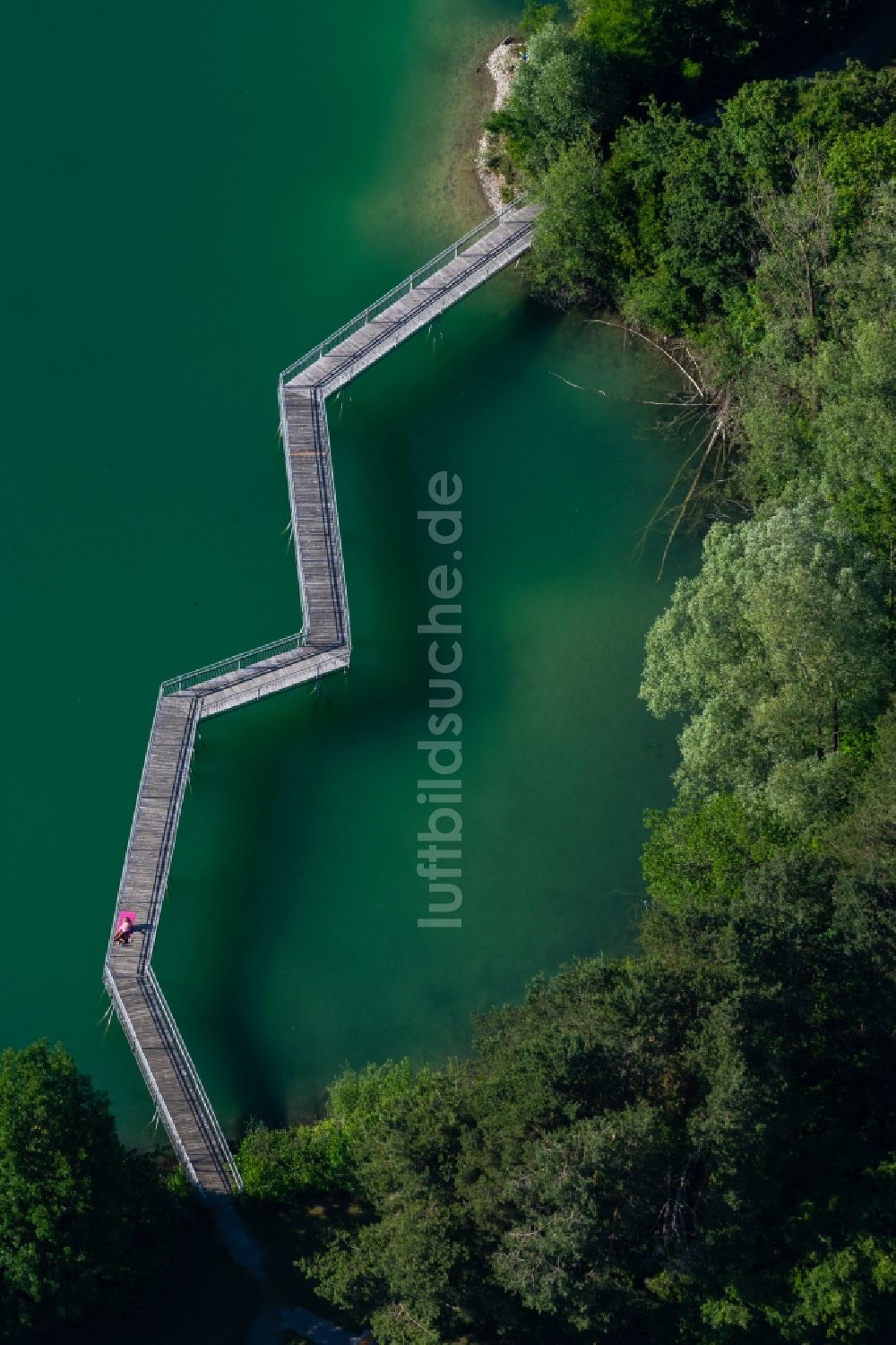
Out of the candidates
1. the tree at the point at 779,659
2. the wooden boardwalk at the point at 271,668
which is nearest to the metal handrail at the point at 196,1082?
the wooden boardwalk at the point at 271,668

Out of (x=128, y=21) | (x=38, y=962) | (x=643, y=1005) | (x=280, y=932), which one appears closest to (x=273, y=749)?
(x=280, y=932)

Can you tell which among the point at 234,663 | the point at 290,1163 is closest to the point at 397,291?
the point at 234,663

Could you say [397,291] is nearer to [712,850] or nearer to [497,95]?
[497,95]

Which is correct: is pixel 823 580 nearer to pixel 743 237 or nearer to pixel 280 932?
pixel 743 237

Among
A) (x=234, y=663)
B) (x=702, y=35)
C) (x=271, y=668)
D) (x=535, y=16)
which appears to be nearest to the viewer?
(x=271, y=668)

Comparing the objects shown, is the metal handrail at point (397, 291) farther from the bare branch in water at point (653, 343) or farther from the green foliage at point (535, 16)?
the green foliage at point (535, 16)
